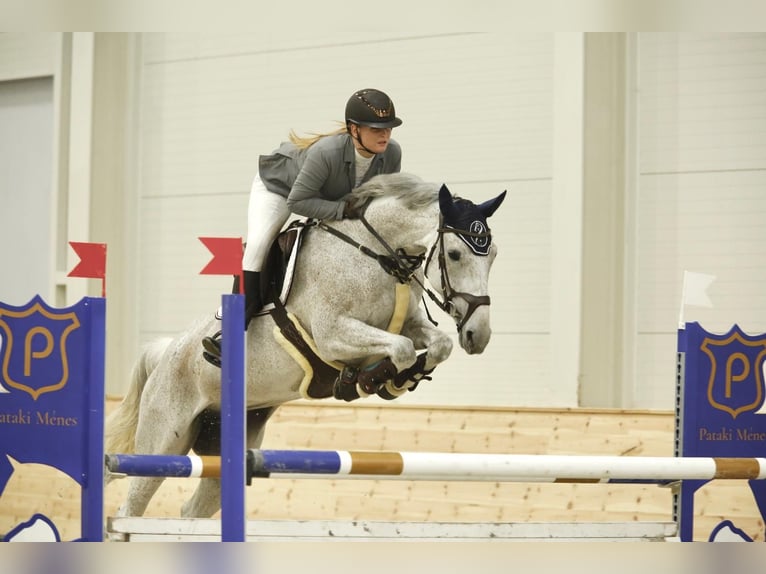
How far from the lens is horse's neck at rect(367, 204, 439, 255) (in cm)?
283

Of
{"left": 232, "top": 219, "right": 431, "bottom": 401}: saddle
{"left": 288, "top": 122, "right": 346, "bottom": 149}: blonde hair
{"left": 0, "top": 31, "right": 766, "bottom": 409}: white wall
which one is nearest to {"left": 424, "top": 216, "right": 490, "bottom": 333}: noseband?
{"left": 232, "top": 219, "right": 431, "bottom": 401}: saddle

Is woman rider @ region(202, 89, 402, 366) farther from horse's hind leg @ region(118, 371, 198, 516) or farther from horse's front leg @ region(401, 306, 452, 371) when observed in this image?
horse's hind leg @ region(118, 371, 198, 516)

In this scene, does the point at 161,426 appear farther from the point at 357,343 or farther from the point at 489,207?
the point at 489,207

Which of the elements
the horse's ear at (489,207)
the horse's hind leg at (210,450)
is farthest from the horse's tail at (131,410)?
the horse's ear at (489,207)

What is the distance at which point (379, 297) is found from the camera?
2854mm

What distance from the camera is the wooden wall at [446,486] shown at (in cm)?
421

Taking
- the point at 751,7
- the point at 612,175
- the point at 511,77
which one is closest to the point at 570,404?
the point at 612,175

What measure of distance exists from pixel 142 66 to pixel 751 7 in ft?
8.62

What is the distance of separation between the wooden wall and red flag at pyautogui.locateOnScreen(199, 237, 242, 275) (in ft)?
7.18

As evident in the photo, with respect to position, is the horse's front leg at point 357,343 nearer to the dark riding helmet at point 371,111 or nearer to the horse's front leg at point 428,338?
the horse's front leg at point 428,338

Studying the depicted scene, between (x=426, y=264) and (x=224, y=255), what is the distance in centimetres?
60

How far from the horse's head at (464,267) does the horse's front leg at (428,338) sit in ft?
0.23

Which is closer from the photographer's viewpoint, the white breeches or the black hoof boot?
the white breeches

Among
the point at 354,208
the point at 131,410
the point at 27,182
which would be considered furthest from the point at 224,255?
the point at 27,182
